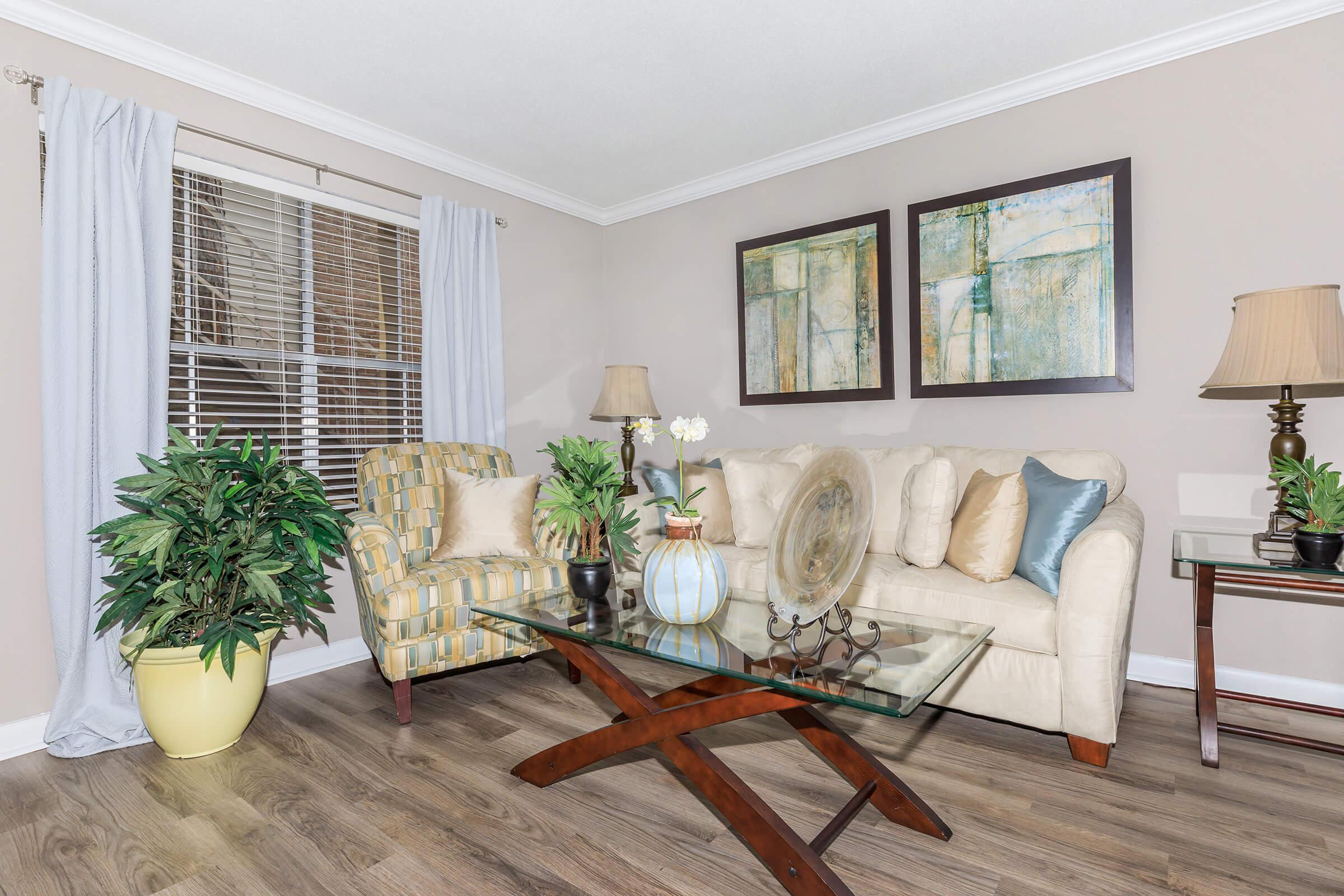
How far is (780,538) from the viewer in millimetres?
1707

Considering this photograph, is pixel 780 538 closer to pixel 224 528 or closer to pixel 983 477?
pixel 983 477

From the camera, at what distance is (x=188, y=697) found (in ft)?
7.32

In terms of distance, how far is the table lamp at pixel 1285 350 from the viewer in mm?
2105

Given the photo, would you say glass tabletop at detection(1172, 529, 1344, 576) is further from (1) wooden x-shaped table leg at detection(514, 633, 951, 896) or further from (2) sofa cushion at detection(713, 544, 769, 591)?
(2) sofa cushion at detection(713, 544, 769, 591)

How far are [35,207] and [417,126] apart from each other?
5.23 feet

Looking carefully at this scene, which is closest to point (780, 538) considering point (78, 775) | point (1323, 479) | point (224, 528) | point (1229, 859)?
point (1229, 859)

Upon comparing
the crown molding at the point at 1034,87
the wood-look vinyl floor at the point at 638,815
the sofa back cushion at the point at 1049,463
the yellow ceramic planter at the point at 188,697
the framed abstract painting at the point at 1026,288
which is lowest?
the wood-look vinyl floor at the point at 638,815

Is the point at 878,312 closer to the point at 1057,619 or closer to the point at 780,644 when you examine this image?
the point at 1057,619

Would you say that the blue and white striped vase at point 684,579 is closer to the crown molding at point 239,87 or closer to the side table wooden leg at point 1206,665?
the side table wooden leg at point 1206,665

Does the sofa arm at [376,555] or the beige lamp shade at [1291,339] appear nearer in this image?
the beige lamp shade at [1291,339]

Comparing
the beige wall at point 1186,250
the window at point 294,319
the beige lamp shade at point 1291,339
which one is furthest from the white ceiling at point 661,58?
the beige lamp shade at point 1291,339

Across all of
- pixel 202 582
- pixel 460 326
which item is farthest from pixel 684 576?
pixel 460 326

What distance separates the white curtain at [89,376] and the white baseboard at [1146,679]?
15 centimetres

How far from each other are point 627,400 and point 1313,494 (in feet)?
9.49
